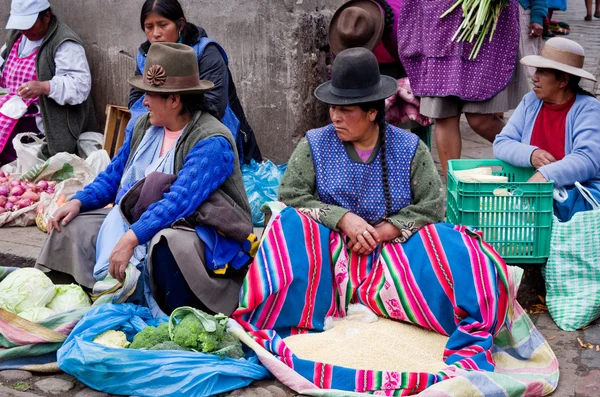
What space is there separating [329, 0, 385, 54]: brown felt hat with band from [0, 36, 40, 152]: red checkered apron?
2294 millimetres

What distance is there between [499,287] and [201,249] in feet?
4.52

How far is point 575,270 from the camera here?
14.9 ft

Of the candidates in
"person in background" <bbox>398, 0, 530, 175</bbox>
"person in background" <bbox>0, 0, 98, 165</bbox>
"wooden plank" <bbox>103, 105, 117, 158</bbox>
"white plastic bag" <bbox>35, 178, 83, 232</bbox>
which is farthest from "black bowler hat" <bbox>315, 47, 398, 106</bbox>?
"person in background" <bbox>0, 0, 98, 165</bbox>

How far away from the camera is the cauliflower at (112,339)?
3973 millimetres

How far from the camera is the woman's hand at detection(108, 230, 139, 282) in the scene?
13.5 ft

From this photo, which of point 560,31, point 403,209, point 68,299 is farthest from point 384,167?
point 560,31

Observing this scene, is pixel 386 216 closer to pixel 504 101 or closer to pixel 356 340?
pixel 356 340

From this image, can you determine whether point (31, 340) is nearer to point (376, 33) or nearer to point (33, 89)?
point (33, 89)

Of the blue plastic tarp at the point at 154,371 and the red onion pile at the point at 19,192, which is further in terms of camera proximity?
the red onion pile at the point at 19,192

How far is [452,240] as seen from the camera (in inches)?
160

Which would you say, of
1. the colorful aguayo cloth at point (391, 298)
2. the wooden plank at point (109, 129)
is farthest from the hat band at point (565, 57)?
the wooden plank at point (109, 129)

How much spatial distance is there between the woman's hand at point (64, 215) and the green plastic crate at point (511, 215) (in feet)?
6.34

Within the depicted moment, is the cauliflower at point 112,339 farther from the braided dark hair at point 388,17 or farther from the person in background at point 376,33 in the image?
the braided dark hair at point 388,17

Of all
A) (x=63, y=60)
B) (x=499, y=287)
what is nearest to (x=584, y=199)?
(x=499, y=287)
